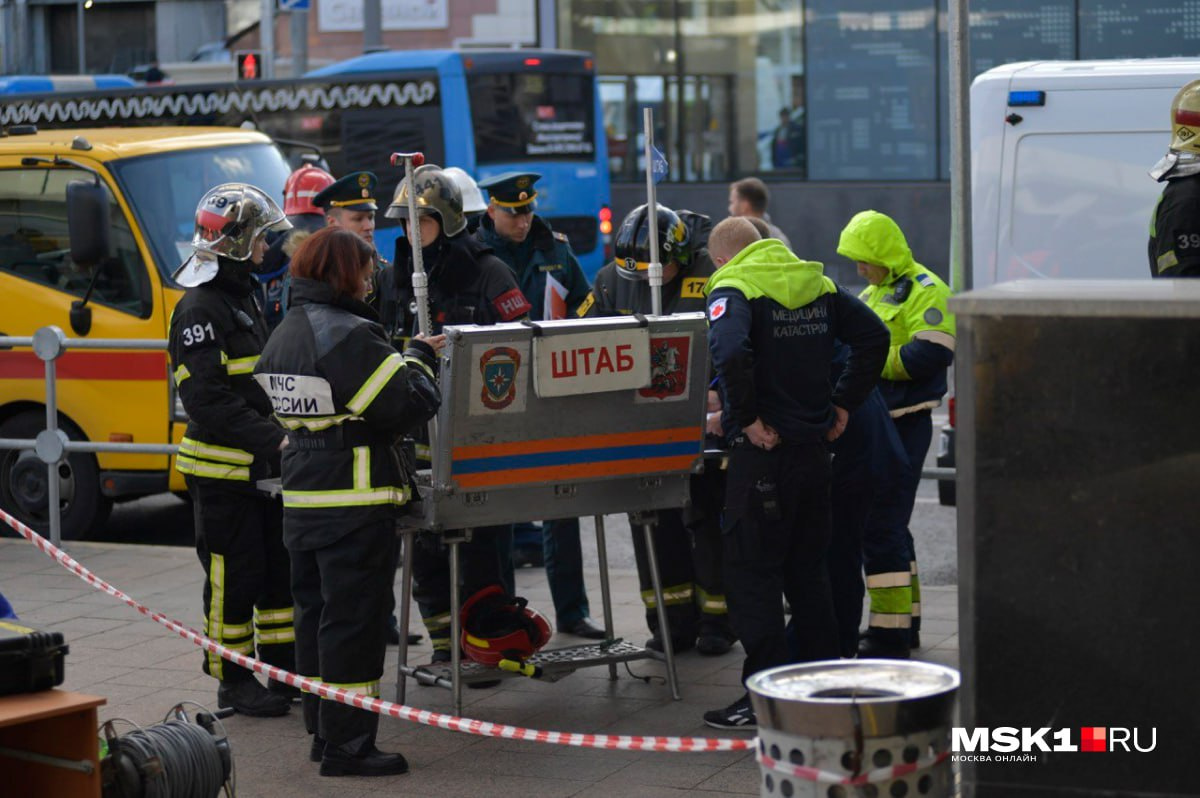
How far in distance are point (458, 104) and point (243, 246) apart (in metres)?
13.1

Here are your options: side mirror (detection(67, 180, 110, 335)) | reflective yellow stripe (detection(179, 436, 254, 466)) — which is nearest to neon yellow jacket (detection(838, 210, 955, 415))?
reflective yellow stripe (detection(179, 436, 254, 466))

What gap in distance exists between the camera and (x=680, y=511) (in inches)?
304

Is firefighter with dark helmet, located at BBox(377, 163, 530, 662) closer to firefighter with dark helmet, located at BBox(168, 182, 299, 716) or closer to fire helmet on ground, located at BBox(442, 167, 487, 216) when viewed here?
firefighter with dark helmet, located at BBox(168, 182, 299, 716)

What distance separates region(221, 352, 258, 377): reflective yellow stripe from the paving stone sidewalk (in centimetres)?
133

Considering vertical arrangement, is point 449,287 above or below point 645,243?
below

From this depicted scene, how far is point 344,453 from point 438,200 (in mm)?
1560

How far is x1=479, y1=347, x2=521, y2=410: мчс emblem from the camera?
6133mm

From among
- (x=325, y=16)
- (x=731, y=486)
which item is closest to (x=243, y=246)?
(x=731, y=486)

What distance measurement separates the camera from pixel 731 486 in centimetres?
631

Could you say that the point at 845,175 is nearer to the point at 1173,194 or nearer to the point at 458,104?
the point at 458,104

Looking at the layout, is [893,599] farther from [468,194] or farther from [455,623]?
[468,194]

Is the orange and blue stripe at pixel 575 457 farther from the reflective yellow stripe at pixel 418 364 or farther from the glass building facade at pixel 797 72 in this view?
the glass building facade at pixel 797 72

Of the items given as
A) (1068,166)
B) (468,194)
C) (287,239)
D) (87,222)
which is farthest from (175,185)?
(1068,166)

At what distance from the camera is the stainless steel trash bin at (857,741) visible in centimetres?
392
